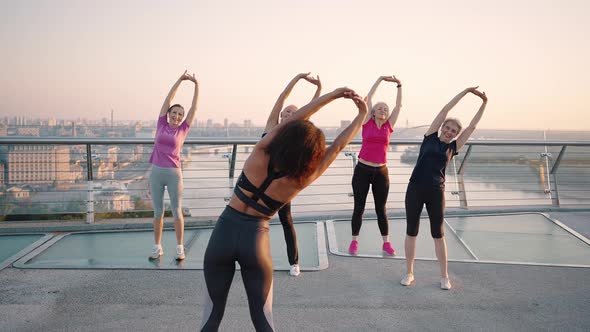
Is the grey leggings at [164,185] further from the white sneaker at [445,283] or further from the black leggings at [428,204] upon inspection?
the white sneaker at [445,283]

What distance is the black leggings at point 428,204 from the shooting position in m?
4.61

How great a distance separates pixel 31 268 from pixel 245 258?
350cm

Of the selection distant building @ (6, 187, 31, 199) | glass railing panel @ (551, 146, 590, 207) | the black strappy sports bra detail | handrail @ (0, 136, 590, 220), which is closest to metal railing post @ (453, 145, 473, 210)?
handrail @ (0, 136, 590, 220)

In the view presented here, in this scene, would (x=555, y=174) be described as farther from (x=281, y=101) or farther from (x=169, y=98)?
(x=169, y=98)

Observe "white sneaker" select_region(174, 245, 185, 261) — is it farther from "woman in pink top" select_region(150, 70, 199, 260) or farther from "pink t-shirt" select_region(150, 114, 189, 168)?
"pink t-shirt" select_region(150, 114, 189, 168)

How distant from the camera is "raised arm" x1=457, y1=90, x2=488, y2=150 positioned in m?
4.53

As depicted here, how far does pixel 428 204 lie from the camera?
4.66 metres

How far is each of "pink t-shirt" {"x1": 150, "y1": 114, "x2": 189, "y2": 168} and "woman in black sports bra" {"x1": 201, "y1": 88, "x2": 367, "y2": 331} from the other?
9.63 feet

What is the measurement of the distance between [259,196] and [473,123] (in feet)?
9.39

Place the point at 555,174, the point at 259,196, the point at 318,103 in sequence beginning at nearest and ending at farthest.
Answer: the point at 259,196, the point at 318,103, the point at 555,174

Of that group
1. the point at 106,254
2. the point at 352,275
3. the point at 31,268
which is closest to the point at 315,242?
the point at 352,275

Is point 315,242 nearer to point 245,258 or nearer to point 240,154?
point 240,154

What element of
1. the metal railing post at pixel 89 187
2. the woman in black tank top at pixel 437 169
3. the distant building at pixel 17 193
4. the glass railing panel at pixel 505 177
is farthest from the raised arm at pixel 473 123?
the distant building at pixel 17 193

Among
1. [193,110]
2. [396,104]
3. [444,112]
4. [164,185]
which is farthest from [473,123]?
[164,185]
